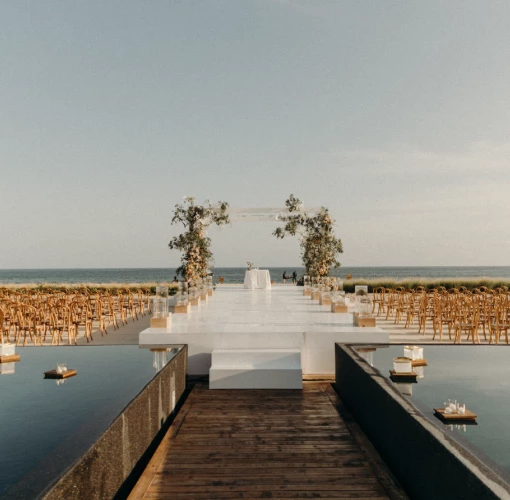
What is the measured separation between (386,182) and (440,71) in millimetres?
12807

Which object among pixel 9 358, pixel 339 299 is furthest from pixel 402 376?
pixel 339 299

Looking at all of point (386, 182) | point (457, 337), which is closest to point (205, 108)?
point (386, 182)

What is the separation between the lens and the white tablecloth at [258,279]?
18.7 meters

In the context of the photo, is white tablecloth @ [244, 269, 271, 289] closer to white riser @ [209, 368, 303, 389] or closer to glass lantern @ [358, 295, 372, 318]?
glass lantern @ [358, 295, 372, 318]

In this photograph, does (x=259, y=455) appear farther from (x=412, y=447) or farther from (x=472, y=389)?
(x=472, y=389)

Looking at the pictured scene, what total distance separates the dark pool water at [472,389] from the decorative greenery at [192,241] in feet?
32.6

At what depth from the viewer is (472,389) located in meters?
4.04

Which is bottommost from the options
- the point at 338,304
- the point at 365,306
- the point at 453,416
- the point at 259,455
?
the point at 259,455

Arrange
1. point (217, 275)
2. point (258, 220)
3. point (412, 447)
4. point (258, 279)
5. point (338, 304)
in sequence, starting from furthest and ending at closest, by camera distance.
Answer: point (217, 275) < point (258, 279) < point (258, 220) < point (338, 304) < point (412, 447)

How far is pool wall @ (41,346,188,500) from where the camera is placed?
2176mm

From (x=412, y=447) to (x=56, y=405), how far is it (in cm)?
258

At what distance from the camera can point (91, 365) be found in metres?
5.21

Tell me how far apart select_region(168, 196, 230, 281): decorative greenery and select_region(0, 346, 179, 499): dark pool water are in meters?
8.78

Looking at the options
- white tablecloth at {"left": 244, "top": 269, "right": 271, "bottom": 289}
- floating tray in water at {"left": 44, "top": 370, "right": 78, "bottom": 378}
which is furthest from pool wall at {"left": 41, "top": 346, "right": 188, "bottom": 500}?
white tablecloth at {"left": 244, "top": 269, "right": 271, "bottom": 289}
